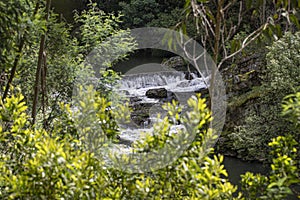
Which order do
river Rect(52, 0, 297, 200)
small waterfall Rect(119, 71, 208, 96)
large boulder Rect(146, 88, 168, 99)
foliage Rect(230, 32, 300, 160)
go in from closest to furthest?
1. foliage Rect(230, 32, 300, 160)
2. river Rect(52, 0, 297, 200)
3. large boulder Rect(146, 88, 168, 99)
4. small waterfall Rect(119, 71, 208, 96)

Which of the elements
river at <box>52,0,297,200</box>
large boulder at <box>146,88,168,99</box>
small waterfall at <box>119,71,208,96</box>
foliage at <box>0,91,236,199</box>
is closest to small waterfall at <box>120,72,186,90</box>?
small waterfall at <box>119,71,208,96</box>

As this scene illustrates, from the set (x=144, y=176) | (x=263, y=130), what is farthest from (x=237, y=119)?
(x=144, y=176)

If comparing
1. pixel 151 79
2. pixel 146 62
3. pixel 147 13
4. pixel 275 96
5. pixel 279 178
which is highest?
pixel 147 13

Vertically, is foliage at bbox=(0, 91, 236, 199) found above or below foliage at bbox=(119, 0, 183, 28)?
below

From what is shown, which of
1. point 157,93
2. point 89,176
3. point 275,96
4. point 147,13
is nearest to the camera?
point 89,176

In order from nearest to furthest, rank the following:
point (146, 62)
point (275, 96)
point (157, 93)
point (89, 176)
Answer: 1. point (89, 176)
2. point (275, 96)
3. point (157, 93)
4. point (146, 62)

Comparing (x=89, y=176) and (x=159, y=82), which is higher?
(x=159, y=82)

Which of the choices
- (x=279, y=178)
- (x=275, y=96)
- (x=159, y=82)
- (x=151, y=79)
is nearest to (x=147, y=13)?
(x=151, y=79)

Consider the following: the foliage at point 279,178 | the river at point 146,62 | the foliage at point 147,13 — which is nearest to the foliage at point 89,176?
the foliage at point 279,178

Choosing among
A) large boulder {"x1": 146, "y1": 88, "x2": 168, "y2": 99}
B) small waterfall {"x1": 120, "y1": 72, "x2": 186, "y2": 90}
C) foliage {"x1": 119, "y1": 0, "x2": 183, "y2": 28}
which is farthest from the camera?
foliage {"x1": 119, "y1": 0, "x2": 183, "y2": 28}

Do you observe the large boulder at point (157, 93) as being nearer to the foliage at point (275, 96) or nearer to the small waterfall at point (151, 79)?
the small waterfall at point (151, 79)

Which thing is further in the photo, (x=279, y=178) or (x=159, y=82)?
(x=159, y=82)

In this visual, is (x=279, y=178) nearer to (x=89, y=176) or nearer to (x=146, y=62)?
(x=89, y=176)

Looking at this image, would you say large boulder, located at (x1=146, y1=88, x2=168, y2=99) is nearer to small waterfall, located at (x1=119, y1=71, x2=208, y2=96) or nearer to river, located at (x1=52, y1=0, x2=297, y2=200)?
small waterfall, located at (x1=119, y1=71, x2=208, y2=96)
